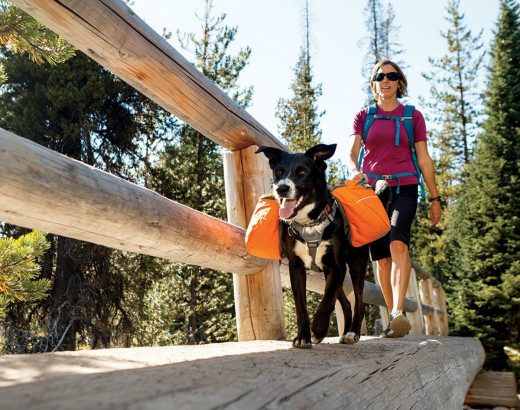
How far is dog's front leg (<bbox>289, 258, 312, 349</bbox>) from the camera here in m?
2.38

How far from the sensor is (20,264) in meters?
3.40

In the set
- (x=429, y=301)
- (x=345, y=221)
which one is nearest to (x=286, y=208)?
(x=345, y=221)

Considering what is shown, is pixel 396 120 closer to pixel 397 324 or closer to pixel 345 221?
pixel 345 221

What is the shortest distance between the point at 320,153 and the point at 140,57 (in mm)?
1238

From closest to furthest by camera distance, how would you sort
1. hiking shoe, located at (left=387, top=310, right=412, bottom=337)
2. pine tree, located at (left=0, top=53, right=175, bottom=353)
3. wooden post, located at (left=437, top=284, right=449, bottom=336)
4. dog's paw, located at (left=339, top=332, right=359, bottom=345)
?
dog's paw, located at (left=339, top=332, right=359, bottom=345)
hiking shoe, located at (left=387, top=310, right=412, bottom=337)
pine tree, located at (left=0, top=53, right=175, bottom=353)
wooden post, located at (left=437, top=284, right=449, bottom=336)

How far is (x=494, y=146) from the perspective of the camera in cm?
1922

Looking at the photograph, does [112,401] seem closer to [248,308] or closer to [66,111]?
[248,308]

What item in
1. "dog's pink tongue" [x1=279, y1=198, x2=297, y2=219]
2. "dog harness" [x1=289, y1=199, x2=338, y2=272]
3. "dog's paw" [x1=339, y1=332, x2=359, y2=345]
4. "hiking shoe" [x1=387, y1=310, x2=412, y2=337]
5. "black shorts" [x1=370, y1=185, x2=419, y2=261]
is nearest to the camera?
"dog's pink tongue" [x1=279, y1=198, x2=297, y2=219]

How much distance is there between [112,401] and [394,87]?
11.9ft

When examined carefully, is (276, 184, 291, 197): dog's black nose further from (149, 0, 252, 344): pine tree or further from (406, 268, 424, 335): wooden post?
(149, 0, 252, 344): pine tree

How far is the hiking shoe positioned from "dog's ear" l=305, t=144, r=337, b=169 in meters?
1.54

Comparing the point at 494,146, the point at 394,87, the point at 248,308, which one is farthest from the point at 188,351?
the point at 494,146

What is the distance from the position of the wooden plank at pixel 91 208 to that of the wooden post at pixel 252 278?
1.91 ft

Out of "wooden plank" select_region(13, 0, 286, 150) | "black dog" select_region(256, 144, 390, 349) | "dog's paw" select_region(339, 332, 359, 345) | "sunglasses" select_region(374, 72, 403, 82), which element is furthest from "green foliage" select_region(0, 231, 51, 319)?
"sunglasses" select_region(374, 72, 403, 82)
